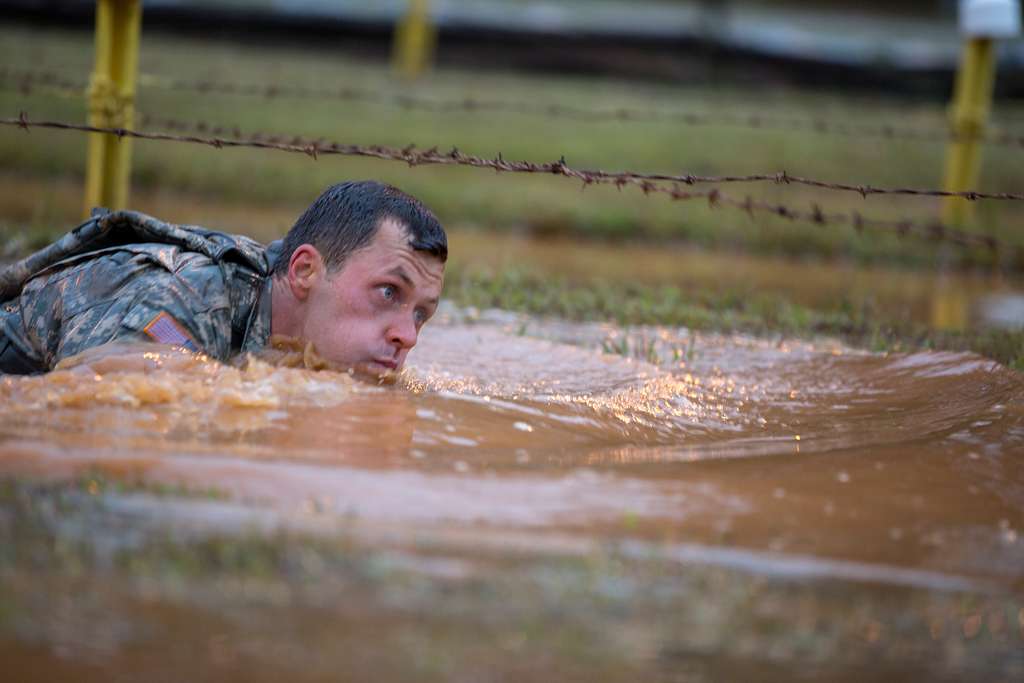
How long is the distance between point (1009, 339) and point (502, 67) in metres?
11.5

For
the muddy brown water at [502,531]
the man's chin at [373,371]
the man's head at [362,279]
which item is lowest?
the muddy brown water at [502,531]

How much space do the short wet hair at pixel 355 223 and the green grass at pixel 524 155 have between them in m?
3.99

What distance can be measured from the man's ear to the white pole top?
22.4 ft

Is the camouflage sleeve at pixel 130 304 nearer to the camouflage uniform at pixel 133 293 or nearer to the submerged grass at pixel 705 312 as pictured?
the camouflage uniform at pixel 133 293

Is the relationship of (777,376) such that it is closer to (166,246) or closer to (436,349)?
(436,349)

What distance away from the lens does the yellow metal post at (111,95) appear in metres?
6.04

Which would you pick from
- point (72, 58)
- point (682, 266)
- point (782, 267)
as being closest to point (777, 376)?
point (682, 266)

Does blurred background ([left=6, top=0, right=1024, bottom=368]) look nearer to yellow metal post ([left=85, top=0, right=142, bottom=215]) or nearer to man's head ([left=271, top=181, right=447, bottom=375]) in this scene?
yellow metal post ([left=85, top=0, right=142, bottom=215])

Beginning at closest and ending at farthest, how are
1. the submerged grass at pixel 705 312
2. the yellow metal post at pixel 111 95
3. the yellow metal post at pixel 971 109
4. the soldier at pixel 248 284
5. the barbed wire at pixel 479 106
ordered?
the soldier at pixel 248 284
the submerged grass at pixel 705 312
the yellow metal post at pixel 111 95
the barbed wire at pixel 479 106
the yellow metal post at pixel 971 109

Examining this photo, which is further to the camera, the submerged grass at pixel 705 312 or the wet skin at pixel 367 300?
the submerged grass at pixel 705 312

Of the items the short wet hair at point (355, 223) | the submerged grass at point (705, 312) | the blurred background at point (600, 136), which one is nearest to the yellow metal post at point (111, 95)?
the blurred background at point (600, 136)

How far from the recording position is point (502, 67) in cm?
1605

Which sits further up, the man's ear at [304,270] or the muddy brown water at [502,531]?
the man's ear at [304,270]

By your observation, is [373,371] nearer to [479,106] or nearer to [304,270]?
[304,270]
